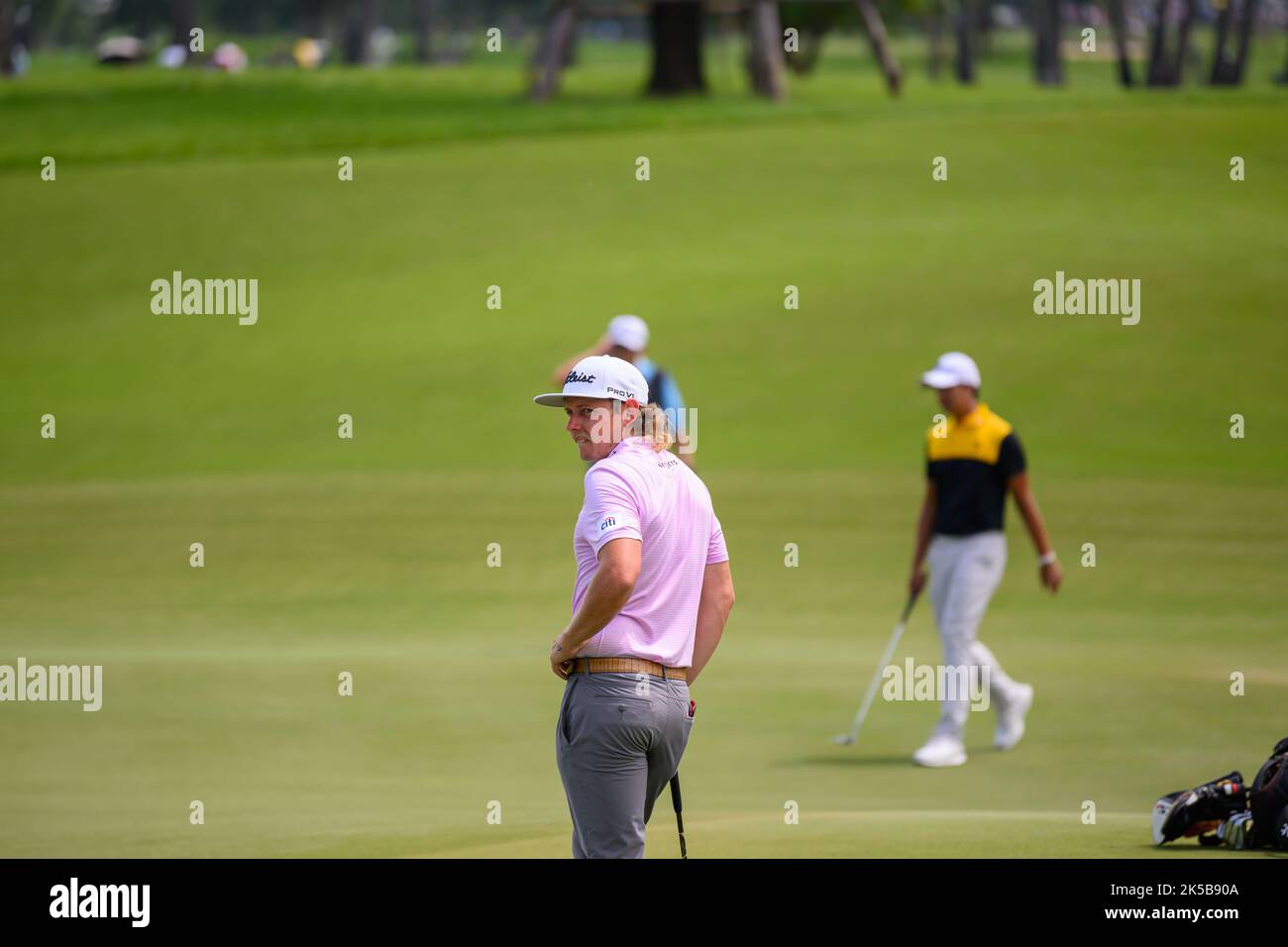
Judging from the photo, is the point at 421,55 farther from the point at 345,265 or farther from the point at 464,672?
the point at 464,672

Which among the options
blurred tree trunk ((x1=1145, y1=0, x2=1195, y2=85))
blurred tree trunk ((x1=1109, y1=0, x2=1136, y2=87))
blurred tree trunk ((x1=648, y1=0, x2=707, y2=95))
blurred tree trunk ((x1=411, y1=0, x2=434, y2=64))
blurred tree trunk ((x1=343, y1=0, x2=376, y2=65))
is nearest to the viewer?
blurred tree trunk ((x1=648, y1=0, x2=707, y2=95))

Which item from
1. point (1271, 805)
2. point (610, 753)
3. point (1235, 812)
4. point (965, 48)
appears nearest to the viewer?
point (610, 753)

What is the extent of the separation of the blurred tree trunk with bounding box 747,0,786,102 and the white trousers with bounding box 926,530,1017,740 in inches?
1316

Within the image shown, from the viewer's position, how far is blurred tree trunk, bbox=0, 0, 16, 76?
53469mm

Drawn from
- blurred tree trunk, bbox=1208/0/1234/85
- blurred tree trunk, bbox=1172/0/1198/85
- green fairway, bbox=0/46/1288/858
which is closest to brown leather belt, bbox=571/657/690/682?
green fairway, bbox=0/46/1288/858

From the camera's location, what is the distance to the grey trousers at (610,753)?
5.94 meters

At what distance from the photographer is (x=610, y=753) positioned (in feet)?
19.5

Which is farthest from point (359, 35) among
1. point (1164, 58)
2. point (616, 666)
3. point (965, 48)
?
point (616, 666)

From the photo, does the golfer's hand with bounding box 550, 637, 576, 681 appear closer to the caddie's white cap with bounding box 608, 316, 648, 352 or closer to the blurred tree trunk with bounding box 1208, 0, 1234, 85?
the caddie's white cap with bounding box 608, 316, 648, 352

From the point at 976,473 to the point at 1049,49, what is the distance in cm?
6242

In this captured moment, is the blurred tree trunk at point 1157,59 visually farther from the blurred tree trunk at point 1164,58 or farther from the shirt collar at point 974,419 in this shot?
the shirt collar at point 974,419

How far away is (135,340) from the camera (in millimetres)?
28781

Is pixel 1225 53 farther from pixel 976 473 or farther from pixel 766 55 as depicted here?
pixel 976 473

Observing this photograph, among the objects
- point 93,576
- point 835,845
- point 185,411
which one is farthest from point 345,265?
point 835,845
